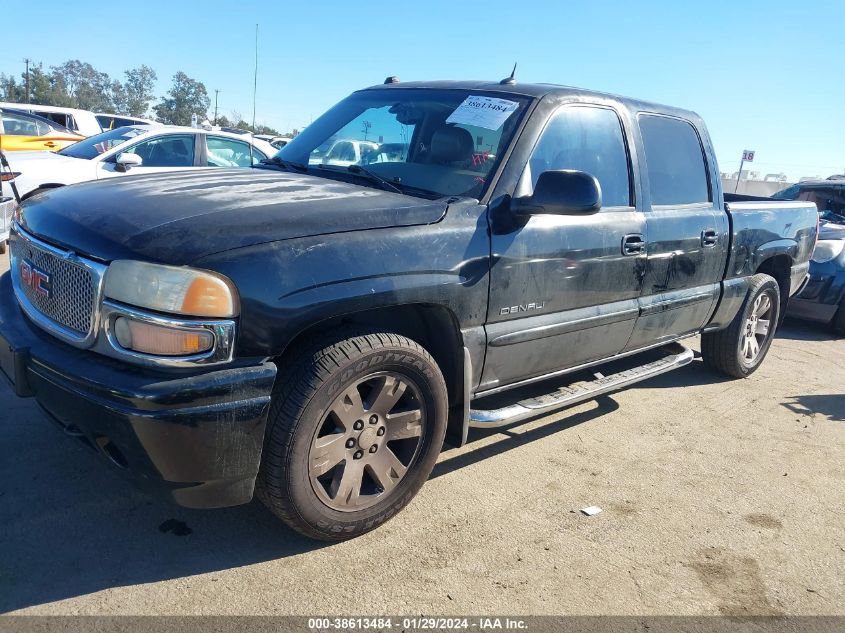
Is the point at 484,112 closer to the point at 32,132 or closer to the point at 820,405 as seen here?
the point at 820,405

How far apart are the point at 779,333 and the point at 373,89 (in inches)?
222

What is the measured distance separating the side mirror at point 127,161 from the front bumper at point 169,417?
19.6ft

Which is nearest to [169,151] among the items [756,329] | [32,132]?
[32,132]

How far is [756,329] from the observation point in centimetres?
543

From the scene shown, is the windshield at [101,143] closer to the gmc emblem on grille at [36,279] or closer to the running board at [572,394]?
the gmc emblem on grille at [36,279]

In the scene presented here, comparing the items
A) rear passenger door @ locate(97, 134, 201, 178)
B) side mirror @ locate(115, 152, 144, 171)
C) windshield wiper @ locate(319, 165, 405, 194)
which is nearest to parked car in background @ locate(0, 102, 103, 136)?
rear passenger door @ locate(97, 134, 201, 178)

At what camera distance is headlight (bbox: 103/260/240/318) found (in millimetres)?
2201

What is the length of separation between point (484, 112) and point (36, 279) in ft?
7.06

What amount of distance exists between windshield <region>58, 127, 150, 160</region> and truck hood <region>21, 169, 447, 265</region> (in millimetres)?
6480

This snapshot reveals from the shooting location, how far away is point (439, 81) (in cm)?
385

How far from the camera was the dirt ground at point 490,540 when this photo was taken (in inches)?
94.7

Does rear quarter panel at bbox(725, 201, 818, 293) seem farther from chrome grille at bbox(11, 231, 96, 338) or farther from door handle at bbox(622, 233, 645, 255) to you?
chrome grille at bbox(11, 231, 96, 338)


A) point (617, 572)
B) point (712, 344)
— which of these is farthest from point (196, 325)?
point (712, 344)

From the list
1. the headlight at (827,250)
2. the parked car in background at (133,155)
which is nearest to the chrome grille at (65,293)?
the parked car in background at (133,155)
